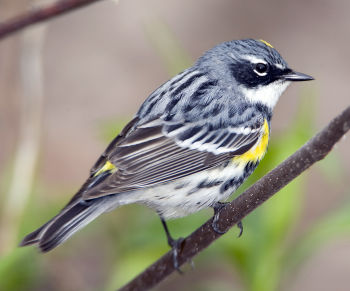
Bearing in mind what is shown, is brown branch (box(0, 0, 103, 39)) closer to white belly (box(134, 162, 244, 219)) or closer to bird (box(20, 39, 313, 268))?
bird (box(20, 39, 313, 268))

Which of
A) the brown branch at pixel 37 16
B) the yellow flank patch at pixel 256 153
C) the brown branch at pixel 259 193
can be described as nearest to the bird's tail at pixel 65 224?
the brown branch at pixel 259 193

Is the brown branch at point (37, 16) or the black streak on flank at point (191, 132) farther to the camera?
the black streak on flank at point (191, 132)

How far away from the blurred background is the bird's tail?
475 mm

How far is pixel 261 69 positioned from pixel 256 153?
1.57 feet

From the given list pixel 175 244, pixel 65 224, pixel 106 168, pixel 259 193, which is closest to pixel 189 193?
pixel 175 244

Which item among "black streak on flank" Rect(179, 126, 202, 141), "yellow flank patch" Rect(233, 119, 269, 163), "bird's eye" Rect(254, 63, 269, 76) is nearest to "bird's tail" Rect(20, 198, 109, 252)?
"black streak on flank" Rect(179, 126, 202, 141)

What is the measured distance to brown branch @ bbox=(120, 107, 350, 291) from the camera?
235 centimetres

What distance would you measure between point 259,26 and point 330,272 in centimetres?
277

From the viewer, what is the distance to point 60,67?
7129mm

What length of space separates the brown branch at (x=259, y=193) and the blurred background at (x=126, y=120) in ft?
2.02

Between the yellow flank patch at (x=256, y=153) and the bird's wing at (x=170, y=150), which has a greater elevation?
the bird's wing at (x=170, y=150)

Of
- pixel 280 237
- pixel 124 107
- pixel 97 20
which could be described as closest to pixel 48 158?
pixel 124 107

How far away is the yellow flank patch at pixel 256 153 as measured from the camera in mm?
3688

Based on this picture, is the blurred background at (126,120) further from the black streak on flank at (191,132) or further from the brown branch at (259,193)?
the brown branch at (259,193)
